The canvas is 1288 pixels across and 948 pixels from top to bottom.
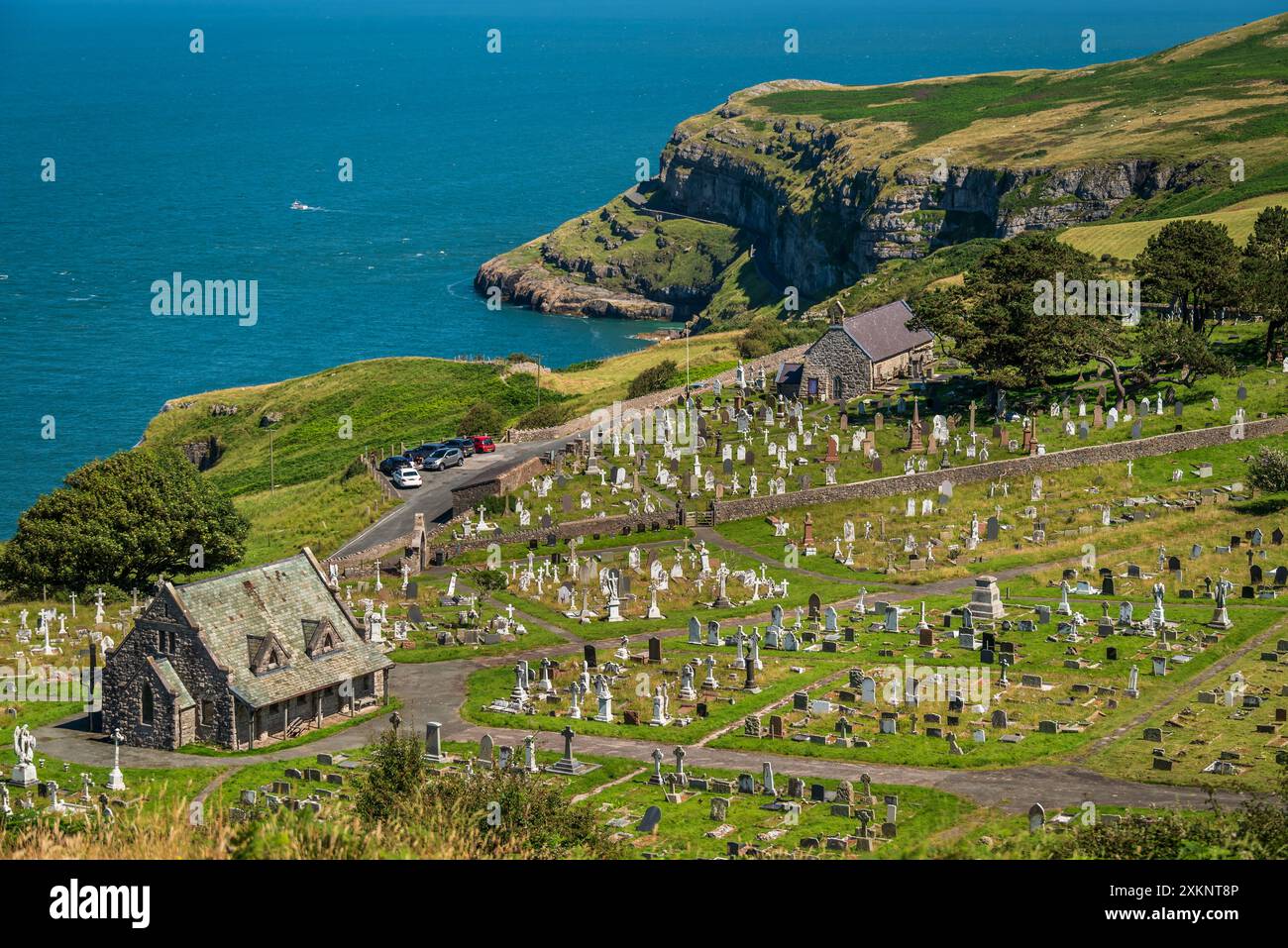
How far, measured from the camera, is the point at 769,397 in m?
100

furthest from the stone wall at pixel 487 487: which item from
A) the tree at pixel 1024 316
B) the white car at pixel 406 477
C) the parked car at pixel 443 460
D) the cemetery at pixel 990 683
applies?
Answer: the tree at pixel 1024 316

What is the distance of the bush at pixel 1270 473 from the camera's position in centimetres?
7706

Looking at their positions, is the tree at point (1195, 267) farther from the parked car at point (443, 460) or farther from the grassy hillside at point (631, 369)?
the parked car at point (443, 460)

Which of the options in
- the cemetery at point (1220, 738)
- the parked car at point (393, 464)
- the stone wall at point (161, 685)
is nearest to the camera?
the cemetery at point (1220, 738)

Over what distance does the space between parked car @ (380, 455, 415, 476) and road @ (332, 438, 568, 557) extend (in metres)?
1.16

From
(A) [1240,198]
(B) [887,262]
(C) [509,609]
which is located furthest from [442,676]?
(B) [887,262]

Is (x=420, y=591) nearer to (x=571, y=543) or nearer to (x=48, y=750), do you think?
(x=571, y=543)

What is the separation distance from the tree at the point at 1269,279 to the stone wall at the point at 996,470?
11.9 m

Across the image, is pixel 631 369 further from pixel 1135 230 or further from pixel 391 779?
pixel 391 779

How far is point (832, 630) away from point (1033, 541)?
14.9 metres

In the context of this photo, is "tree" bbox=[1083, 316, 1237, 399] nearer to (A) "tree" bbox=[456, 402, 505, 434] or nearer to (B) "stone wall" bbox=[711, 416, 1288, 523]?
(B) "stone wall" bbox=[711, 416, 1288, 523]

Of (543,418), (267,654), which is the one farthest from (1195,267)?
(267,654)

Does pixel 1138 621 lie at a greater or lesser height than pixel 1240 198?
lesser

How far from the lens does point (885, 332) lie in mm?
104938
